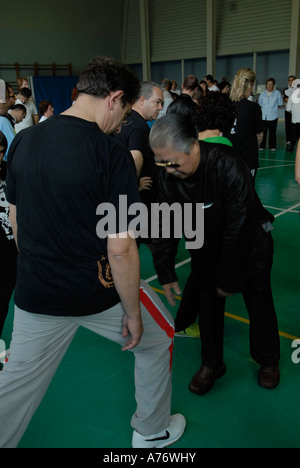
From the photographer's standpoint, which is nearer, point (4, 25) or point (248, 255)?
point (248, 255)

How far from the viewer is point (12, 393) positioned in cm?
158

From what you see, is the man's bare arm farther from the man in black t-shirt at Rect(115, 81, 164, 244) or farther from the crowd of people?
the man in black t-shirt at Rect(115, 81, 164, 244)

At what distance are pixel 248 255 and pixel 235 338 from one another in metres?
1.12

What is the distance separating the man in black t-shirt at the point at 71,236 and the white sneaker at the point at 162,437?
671mm

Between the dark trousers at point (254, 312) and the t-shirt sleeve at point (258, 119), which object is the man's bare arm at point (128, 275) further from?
the t-shirt sleeve at point (258, 119)

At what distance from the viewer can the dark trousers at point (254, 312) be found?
2352 millimetres

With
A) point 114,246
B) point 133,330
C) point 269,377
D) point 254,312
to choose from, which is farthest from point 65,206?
point 269,377

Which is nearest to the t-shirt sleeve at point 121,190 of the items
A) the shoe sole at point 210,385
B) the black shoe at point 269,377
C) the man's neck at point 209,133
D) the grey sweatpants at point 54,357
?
the grey sweatpants at point 54,357

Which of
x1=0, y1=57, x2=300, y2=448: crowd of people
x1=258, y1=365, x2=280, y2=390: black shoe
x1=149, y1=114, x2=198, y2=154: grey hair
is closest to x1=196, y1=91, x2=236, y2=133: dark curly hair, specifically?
x1=0, y1=57, x2=300, y2=448: crowd of people

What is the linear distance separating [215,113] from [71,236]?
1.49 metres

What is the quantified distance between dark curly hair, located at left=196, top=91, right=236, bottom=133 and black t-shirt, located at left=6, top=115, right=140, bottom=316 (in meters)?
1.24
